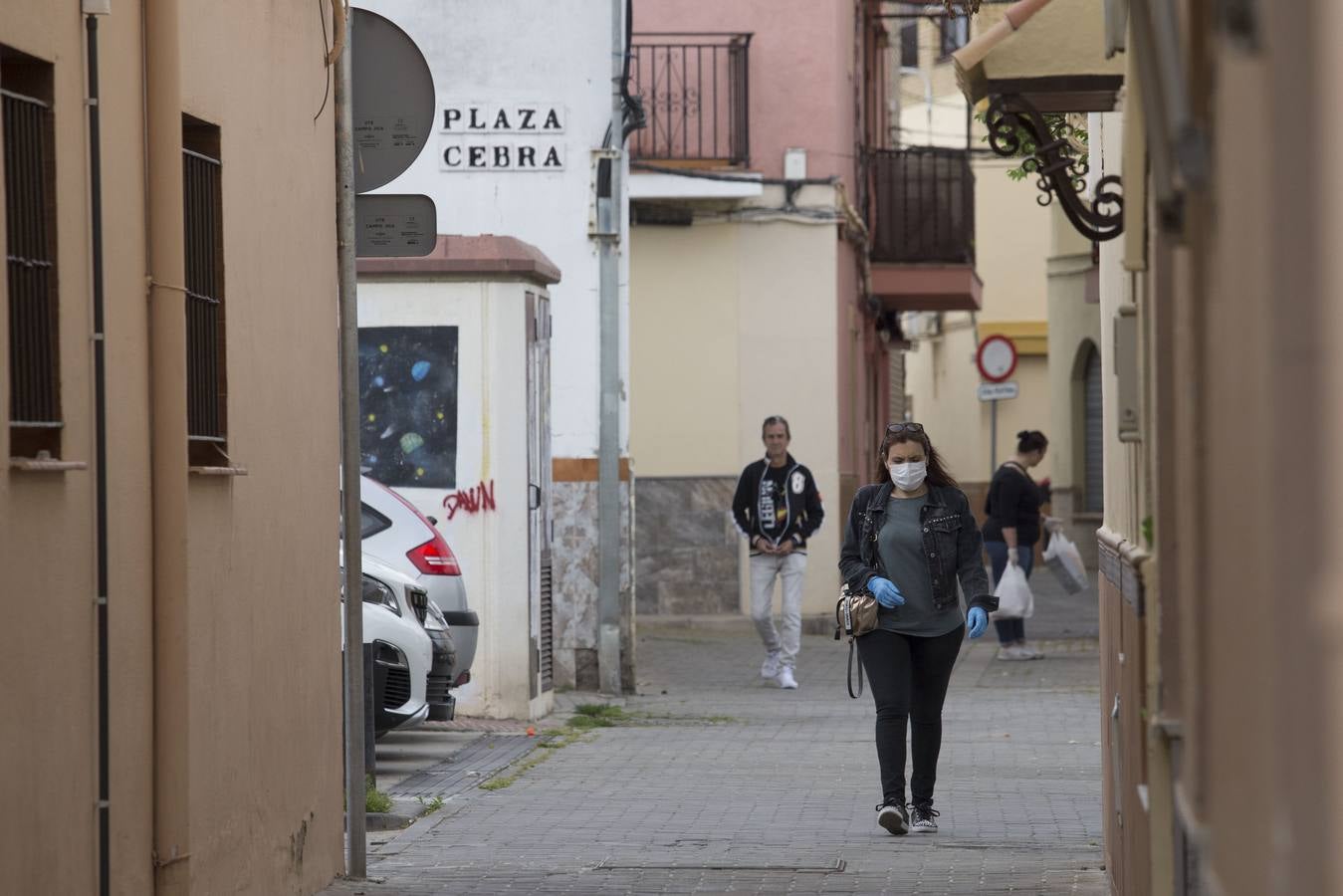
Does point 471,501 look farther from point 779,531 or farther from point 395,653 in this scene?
point 779,531

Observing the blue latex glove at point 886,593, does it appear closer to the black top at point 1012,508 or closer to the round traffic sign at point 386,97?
the round traffic sign at point 386,97

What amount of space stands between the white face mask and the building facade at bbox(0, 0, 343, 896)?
2.82 metres

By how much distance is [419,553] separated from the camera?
42.4 feet

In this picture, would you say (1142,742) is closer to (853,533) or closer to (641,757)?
(853,533)

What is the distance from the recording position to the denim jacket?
9836mm

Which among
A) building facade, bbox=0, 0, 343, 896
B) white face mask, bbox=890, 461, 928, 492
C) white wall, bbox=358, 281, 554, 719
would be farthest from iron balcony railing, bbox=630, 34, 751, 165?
building facade, bbox=0, 0, 343, 896

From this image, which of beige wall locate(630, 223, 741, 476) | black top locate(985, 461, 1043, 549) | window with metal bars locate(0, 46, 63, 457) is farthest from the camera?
beige wall locate(630, 223, 741, 476)

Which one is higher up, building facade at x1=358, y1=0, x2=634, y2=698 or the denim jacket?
building facade at x1=358, y1=0, x2=634, y2=698

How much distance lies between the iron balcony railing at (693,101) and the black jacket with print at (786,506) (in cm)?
594

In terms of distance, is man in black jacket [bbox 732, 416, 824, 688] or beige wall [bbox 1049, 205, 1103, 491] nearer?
man in black jacket [bbox 732, 416, 824, 688]

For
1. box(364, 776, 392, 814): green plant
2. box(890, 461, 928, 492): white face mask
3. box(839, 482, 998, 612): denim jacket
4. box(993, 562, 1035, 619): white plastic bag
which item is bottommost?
box(364, 776, 392, 814): green plant

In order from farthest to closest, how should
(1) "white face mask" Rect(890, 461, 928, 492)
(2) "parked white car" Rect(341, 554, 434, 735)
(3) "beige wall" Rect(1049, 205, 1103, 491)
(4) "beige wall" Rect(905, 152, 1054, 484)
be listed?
1. (4) "beige wall" Rect(905, 152, 1054, 484)
2. (3) "beige wall" Rect(1049, 205, 1103, 491)
3. (2) "parked white car" Rect(341, 554, 434, 735)
4. (1) "white face mask" Rect(890, 461, 928, 492)

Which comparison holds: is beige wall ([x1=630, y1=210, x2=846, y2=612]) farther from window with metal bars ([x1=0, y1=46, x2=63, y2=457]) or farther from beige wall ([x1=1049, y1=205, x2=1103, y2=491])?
window with metal bars ([x1=0, y1=46, x2=63, y2=457])

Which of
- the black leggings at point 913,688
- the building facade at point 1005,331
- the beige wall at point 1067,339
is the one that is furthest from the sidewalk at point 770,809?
the building facade at point 1005,331
